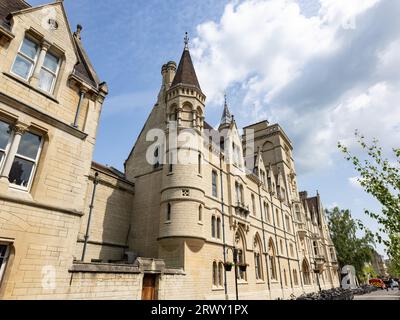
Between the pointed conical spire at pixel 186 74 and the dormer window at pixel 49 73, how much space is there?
41.7 feet

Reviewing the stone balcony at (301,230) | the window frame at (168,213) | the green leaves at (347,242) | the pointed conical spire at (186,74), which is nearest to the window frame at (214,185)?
the window frame at (168,213)

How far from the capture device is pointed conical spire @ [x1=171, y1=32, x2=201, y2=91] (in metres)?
22.6

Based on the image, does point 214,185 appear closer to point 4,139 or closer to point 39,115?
point 39,115

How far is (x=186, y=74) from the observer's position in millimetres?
23266

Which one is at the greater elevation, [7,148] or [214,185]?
[214,185]

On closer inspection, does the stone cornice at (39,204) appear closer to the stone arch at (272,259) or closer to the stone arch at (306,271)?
the stone arch at (272,259)

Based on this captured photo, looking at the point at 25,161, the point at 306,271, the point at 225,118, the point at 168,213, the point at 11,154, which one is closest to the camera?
the point at 11,154

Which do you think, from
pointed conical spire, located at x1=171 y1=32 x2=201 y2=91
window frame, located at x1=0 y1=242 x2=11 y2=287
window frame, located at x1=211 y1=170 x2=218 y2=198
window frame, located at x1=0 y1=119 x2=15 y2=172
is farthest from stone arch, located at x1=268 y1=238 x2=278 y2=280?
window frame, located at x1=0 y1=119 x2=15 y2=172

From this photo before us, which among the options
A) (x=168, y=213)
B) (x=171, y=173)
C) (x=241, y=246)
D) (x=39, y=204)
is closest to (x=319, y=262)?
(x=241, y=246)

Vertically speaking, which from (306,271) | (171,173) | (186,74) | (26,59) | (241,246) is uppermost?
(186,74)

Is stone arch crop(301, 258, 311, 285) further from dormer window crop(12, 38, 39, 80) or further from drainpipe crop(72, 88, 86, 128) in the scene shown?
dormer window crop(12, 38, 39, 80)

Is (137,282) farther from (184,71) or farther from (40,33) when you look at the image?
(184,71)

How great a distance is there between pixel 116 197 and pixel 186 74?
497 inches

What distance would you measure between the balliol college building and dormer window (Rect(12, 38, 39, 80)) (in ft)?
0.14
